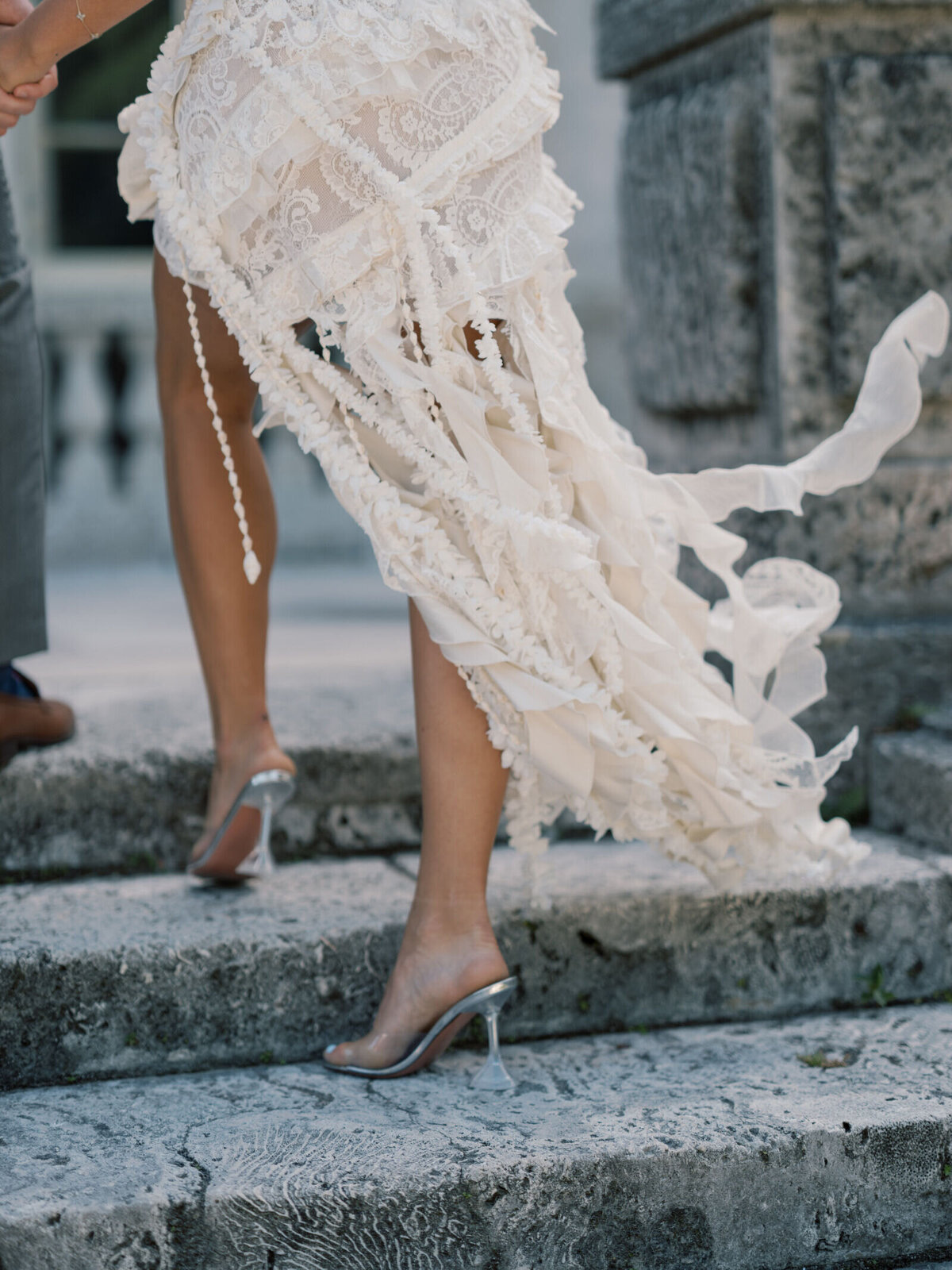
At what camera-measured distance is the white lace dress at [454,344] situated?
4.86ft

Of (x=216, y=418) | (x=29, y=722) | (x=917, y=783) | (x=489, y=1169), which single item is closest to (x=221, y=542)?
(x=216, y=418)

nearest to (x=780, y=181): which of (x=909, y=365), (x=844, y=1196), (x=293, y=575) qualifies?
(x=909, y=365)

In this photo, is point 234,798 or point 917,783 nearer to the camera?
point 234,798

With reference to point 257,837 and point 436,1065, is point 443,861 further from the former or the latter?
point 257,837

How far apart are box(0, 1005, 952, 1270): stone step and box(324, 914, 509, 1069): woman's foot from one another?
0.15 ft

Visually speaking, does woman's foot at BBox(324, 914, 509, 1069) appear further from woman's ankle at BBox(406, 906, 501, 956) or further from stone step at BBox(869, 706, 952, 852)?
stone step at BBox(869, 706, 952, 852)

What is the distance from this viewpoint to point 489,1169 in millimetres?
1386

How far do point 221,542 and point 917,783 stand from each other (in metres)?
1.15

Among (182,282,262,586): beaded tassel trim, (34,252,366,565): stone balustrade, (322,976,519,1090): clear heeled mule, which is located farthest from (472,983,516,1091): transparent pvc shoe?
(34,252,366,565): stone balustrade

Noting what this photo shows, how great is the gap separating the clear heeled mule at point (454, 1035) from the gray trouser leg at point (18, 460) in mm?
847

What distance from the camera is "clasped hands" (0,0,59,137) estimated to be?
1593 millimetres

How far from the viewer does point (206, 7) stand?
4.96 ft

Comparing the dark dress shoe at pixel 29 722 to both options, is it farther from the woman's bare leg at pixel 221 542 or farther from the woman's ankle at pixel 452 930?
the woman's ankle at pixel 452 930

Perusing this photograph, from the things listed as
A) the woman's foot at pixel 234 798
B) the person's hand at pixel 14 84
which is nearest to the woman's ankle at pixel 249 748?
the woman's foot at pixel 234 798
